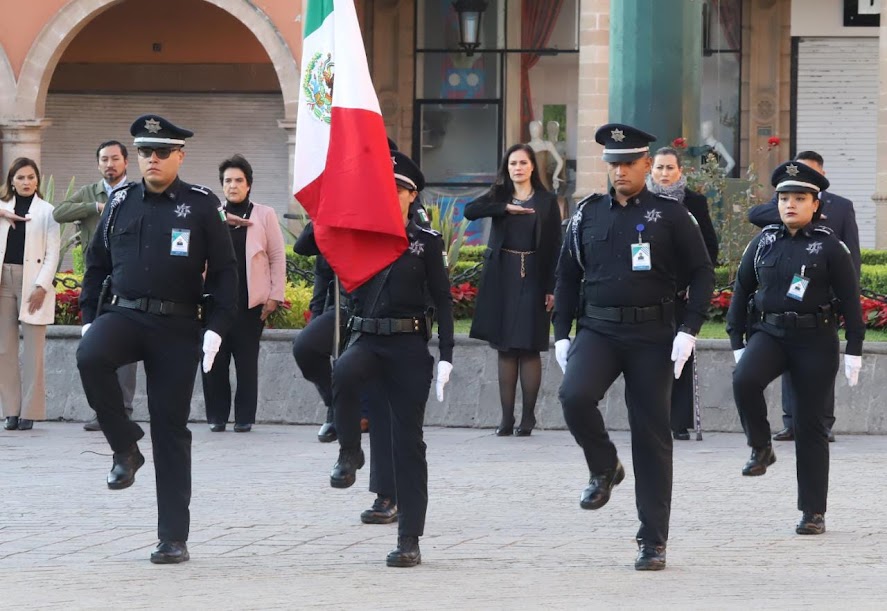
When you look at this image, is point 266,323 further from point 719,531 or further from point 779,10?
point 779,10

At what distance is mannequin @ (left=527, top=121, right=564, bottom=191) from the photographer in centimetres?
2475

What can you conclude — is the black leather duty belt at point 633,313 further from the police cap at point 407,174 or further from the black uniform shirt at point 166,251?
the black uniform shirt at point 166,251

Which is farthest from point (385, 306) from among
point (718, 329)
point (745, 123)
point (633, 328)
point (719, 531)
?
point (745, 123)

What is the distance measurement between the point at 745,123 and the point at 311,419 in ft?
43.1

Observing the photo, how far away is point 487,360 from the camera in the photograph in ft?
41.5

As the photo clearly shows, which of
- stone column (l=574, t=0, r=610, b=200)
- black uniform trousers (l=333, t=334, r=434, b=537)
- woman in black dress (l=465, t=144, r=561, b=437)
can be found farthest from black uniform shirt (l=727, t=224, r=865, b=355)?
stone column (l=574, t=0, r=610, b=200)

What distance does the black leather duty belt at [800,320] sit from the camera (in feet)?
27.3

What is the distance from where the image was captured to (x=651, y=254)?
7.52 metres

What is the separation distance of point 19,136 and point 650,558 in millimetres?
16649

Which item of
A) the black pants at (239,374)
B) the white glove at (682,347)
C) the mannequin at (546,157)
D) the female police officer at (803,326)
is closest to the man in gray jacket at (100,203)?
the black pants at (239,374)

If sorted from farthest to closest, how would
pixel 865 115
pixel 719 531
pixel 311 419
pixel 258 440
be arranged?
pixel 865 115, pixel 311 419, pixel 258 440, pixel 719 531

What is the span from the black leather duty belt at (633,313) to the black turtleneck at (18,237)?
5949 millimetres

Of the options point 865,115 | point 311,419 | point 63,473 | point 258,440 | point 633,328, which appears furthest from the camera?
point 865,115

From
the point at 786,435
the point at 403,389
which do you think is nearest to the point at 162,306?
the point at 403,389
